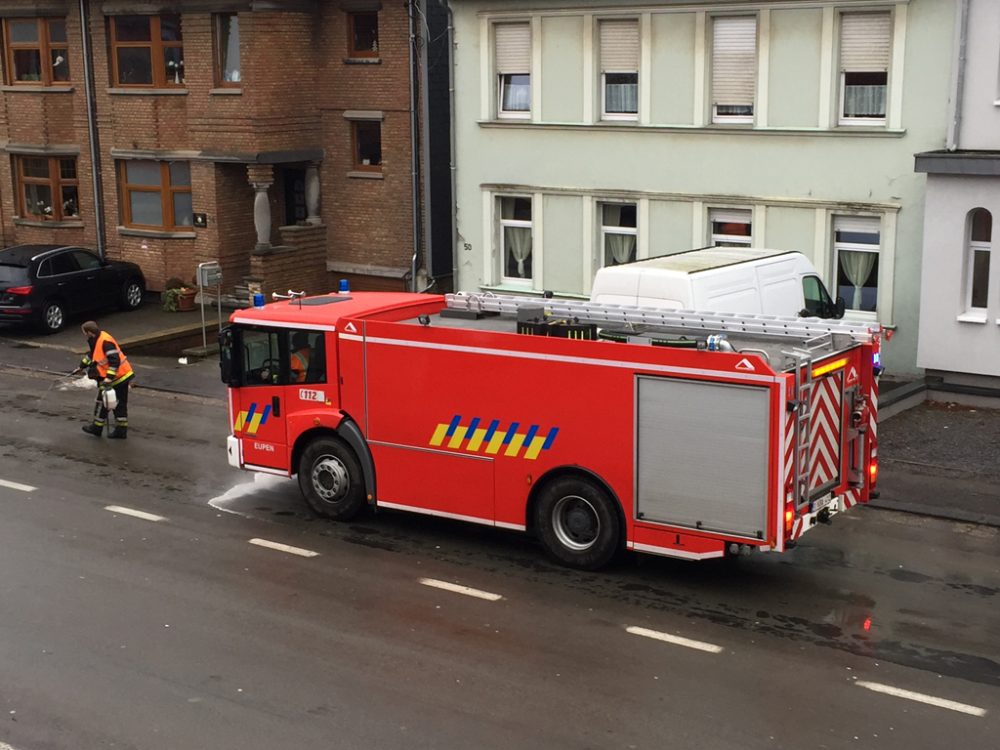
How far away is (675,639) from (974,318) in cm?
1023

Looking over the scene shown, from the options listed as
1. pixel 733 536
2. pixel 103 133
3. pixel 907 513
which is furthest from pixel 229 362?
pixel 103 133

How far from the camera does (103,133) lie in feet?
96.9

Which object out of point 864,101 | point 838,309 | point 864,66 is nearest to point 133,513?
point 838,309

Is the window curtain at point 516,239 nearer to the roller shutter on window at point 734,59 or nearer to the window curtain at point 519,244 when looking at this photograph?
the window curtain at point 519,244

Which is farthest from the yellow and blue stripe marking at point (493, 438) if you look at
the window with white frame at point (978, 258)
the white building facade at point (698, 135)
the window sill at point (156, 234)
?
the window sill at point (156, 234)

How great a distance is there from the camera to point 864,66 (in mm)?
20141

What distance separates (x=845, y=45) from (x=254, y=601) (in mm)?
13033

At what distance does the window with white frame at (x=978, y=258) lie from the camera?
750 inches

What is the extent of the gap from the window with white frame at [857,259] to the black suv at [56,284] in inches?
563

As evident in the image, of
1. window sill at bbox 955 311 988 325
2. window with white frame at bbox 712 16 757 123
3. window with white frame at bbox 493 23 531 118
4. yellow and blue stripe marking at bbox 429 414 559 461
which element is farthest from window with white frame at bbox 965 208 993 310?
yellow and blue stripe marking at bbox 429 414 559 461

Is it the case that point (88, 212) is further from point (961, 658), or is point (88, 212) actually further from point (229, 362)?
point (961, 658)

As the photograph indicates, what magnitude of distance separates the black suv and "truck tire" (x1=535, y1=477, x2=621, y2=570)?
621 inches

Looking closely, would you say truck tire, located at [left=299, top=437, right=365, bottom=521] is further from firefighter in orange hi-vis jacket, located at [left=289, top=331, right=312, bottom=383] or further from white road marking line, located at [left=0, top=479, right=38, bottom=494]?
white road marking line, located at [left=0, top=479, right=38, bottom=494]

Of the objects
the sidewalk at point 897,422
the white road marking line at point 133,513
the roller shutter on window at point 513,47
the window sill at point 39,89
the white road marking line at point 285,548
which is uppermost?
the roller shutter on window at point 513,47
